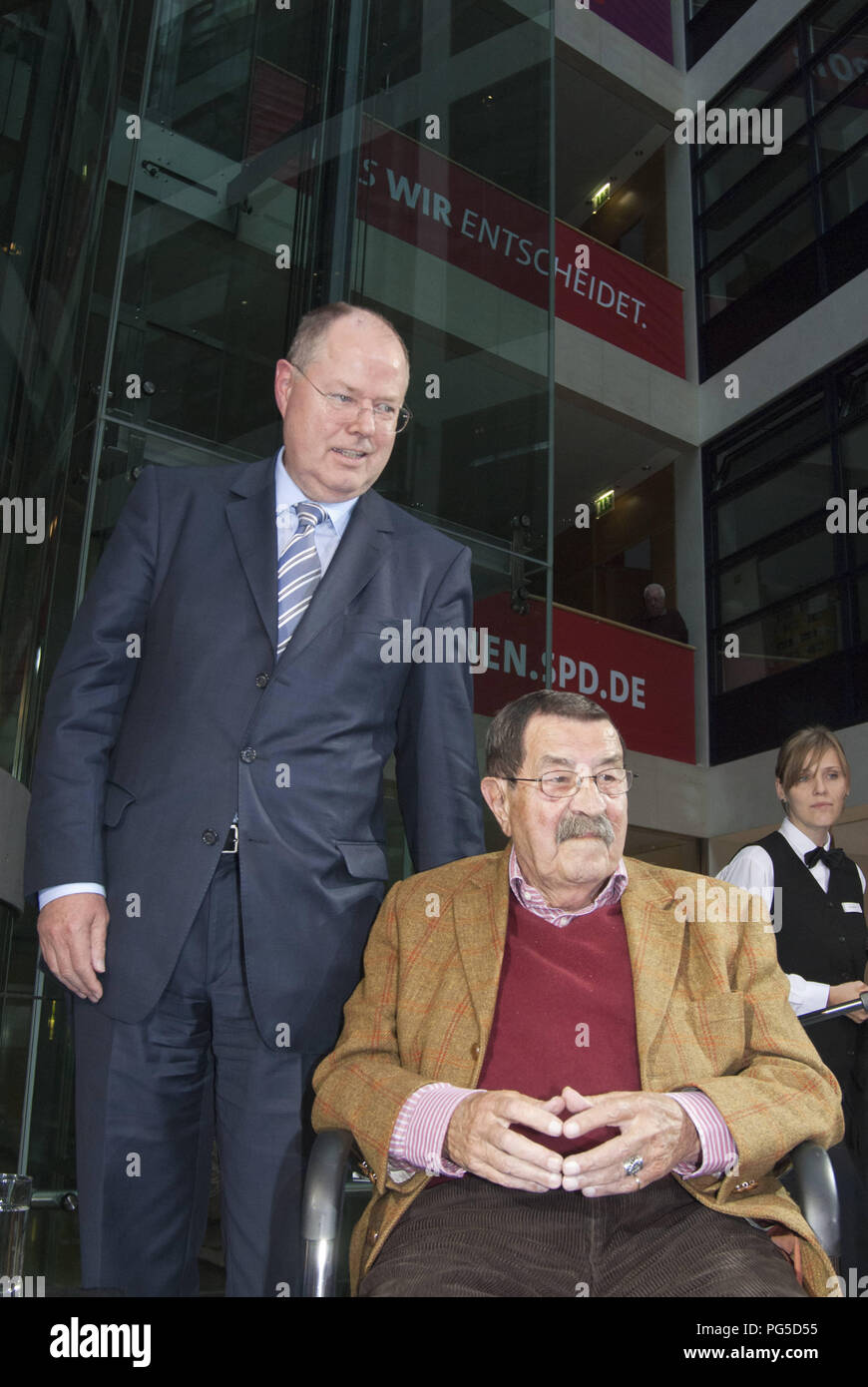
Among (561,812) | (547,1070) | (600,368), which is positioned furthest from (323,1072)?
(600,368)

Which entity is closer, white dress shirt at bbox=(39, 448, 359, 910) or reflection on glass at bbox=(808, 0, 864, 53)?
white dress shirt at bbox=(39, 448, 359, 910)

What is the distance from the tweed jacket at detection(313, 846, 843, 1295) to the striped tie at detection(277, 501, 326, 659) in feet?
1.46

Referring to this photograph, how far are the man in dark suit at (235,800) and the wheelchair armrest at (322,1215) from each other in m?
0.22

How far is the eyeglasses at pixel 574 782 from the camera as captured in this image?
5.98ft

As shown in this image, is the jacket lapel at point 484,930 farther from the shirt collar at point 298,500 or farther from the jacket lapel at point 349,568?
the shirt collar at point 298,500

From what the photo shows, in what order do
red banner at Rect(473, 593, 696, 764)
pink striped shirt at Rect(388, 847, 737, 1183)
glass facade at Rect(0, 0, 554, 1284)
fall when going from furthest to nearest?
red banner at Rect(473, 593, 696, 764), glass facade at Rect(0, 0, 554, 1284), pink striped shirt at Rect(388, 847, 737, 1183)

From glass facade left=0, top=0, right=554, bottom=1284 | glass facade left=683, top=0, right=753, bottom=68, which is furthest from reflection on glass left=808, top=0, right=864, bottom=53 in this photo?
glass facade left=0, top=0, right=554, bottom=1284

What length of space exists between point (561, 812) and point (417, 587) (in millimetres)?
451

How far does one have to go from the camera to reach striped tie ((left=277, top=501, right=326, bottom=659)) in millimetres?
1870

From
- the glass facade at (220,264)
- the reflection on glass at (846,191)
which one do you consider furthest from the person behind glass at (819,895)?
the reflection on glass at (846,191)

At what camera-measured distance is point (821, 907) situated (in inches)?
119

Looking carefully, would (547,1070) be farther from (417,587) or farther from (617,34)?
(617,34)

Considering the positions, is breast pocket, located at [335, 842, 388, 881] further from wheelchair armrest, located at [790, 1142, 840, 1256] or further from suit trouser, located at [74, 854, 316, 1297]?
wheelchair armrest, located at [790, 1142, 840, 1256]

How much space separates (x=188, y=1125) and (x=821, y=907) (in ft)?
6.20
